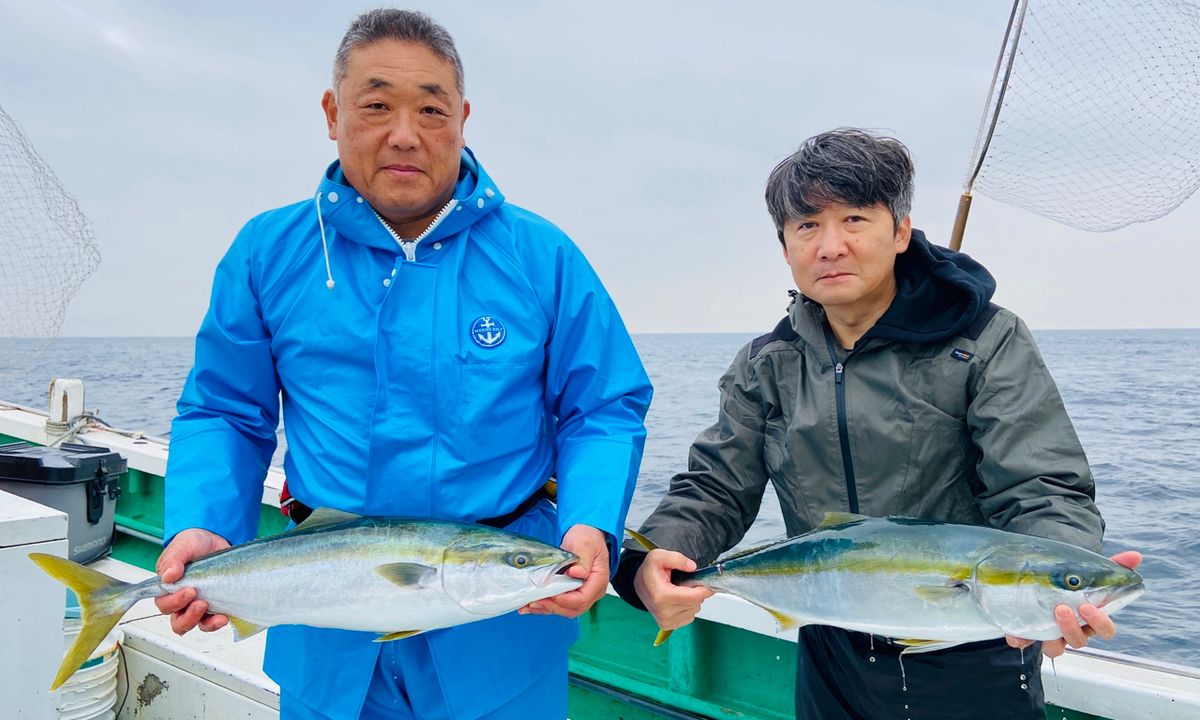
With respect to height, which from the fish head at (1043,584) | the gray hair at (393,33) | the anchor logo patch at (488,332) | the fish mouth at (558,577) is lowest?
the fish mouth at (558,577)

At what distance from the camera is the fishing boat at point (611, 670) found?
302 centimetres

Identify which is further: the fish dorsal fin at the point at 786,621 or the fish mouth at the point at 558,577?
the fish dorsal fin at the point at 786,621

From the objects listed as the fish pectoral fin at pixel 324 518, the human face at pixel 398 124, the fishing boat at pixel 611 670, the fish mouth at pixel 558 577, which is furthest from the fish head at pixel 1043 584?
the human face at pixel 398 124

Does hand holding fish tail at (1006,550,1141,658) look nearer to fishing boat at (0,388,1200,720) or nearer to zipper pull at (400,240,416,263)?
fishing boat at (0,388,1200,720)

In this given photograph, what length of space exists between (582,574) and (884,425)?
936mm

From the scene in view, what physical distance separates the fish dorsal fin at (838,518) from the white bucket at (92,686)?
131 inches

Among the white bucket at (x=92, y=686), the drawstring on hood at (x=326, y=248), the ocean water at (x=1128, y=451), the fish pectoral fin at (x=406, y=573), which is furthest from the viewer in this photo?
the ocean water at (x=1128, y=451)

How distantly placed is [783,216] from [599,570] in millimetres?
1174

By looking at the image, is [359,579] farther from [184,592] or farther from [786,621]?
[786,621]

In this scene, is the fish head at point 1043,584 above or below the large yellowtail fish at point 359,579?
above

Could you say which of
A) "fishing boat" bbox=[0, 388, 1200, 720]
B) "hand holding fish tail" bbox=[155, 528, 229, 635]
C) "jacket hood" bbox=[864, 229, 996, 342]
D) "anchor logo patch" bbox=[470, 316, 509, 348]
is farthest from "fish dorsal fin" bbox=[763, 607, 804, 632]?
"hand holding fish tail" bbox=[155, 528, 229, 635]

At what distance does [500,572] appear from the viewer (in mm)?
2178

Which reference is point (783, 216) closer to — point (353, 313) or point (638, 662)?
point (353, 313)

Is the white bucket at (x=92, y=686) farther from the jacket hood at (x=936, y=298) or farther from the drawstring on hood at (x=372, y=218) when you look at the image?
the jacket hood at (x=936, y=298)
